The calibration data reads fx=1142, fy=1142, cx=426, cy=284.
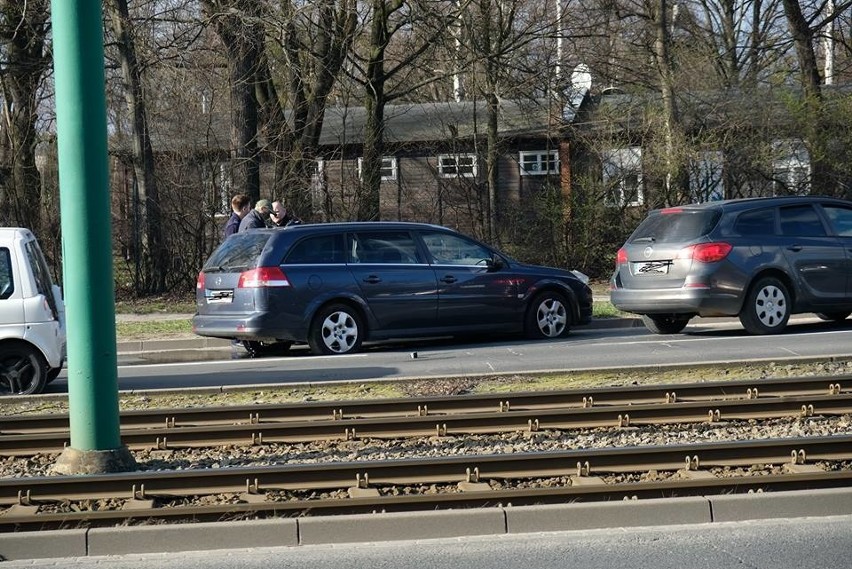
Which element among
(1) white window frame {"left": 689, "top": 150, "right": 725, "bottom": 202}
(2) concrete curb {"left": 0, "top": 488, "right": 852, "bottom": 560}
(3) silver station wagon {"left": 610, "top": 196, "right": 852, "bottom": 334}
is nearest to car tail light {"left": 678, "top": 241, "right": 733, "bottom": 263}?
(3) silver station wagon {"left": 610, "top": 196, "right": 852, "bottom": 334}

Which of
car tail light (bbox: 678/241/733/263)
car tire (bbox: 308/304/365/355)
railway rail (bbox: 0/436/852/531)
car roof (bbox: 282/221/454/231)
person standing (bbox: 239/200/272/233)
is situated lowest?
railway rail (bbox: 0/436/852/531)

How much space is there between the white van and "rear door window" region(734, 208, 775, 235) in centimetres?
838

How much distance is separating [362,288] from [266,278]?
123cm

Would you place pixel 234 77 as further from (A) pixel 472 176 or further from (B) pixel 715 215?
(B) pixel 715 215

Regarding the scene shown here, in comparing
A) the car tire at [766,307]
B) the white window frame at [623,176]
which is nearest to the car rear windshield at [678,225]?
the car tire at [766,307]

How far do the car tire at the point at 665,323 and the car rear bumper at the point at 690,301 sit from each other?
1.09 metres

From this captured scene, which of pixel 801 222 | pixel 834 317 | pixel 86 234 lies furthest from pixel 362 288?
pixel 834 317

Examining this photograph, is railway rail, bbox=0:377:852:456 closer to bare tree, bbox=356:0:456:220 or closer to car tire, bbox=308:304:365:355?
car tire, bbox=308:304:365:355

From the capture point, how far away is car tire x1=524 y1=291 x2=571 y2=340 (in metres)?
15.5

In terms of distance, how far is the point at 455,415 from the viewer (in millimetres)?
9273

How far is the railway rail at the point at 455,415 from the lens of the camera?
8.98m

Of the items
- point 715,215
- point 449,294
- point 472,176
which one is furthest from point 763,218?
point 472,176

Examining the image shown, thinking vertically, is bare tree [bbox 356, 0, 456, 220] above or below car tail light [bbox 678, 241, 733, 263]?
above

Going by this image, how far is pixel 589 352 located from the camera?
13.8m
